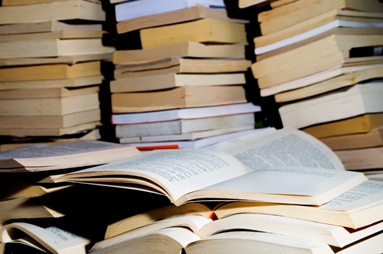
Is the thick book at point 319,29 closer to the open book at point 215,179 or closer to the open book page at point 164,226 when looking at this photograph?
the open book at point 215,179

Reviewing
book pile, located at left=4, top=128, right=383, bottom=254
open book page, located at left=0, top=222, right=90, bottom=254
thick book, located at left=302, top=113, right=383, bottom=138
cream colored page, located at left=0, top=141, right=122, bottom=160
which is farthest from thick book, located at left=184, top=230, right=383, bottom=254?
thick book, located at left=302, top=113, right=383, bottom=138

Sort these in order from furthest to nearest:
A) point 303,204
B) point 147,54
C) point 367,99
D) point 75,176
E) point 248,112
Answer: point 248,112
point 147,54
point 367,99
point 75,176
point 303,204

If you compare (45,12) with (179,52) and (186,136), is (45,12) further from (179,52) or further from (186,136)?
(186,136)

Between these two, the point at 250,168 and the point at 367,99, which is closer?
the point at 250,168

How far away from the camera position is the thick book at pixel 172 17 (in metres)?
1.14

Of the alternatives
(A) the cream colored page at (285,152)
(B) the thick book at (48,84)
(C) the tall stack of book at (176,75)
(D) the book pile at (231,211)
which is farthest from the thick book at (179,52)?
(D) the book pile at (231,211)

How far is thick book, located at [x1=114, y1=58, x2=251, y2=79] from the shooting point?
3.69 ft

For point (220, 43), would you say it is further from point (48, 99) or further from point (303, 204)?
point (303, 204)

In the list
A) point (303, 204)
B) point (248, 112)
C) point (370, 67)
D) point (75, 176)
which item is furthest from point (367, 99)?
point (75, 176)

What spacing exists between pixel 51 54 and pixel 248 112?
50 cm

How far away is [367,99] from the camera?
1059mm

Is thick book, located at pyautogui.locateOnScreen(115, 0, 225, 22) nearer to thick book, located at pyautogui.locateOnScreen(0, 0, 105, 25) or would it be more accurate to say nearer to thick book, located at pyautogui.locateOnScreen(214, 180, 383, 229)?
thick book, located at pyautogui.locateOnScreen(0, 0, 105, 25)

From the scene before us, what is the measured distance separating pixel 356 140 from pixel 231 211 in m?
0.48

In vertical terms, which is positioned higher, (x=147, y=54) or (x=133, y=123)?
(x=147, y=54)
